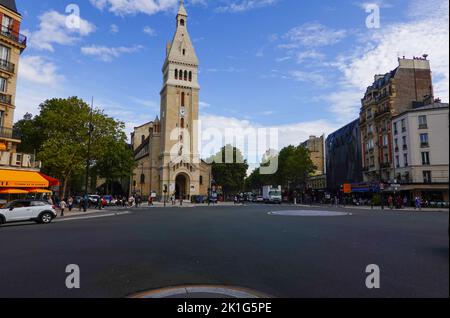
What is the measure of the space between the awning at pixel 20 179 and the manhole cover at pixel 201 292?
85.6 feet

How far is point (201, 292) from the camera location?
5176 millimetres

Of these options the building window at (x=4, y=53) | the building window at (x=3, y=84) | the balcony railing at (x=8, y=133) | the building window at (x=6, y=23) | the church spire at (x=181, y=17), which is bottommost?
the balcony railing at (x=8, y=133)

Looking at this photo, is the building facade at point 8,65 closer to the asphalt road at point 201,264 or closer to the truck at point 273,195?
the asphalt road at point 201,264

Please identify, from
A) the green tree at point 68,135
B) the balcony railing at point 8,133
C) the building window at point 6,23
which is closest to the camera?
the balcony railing at point 8,133

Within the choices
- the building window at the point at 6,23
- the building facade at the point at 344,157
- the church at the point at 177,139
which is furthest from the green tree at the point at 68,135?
the building facade at the point at 344,157

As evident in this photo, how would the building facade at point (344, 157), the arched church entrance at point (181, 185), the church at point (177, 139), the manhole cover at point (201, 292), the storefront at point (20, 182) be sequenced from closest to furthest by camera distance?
the manhole cover at point (201, 292)
the storefront at point (20, 182)
the building facade at point (344, 157)
the church at point (177, 139)
the arched church entrance at point (181, 185)

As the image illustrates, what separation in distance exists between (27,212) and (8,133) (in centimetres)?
1387

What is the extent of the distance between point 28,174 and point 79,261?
26.2 metres

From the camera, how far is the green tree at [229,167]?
297ft

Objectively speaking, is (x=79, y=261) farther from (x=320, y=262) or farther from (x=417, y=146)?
(x=417, y=146)

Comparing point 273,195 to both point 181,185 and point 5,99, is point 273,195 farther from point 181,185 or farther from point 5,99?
point 5,99

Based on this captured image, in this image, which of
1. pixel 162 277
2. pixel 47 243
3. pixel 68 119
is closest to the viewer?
pixel 162 277
